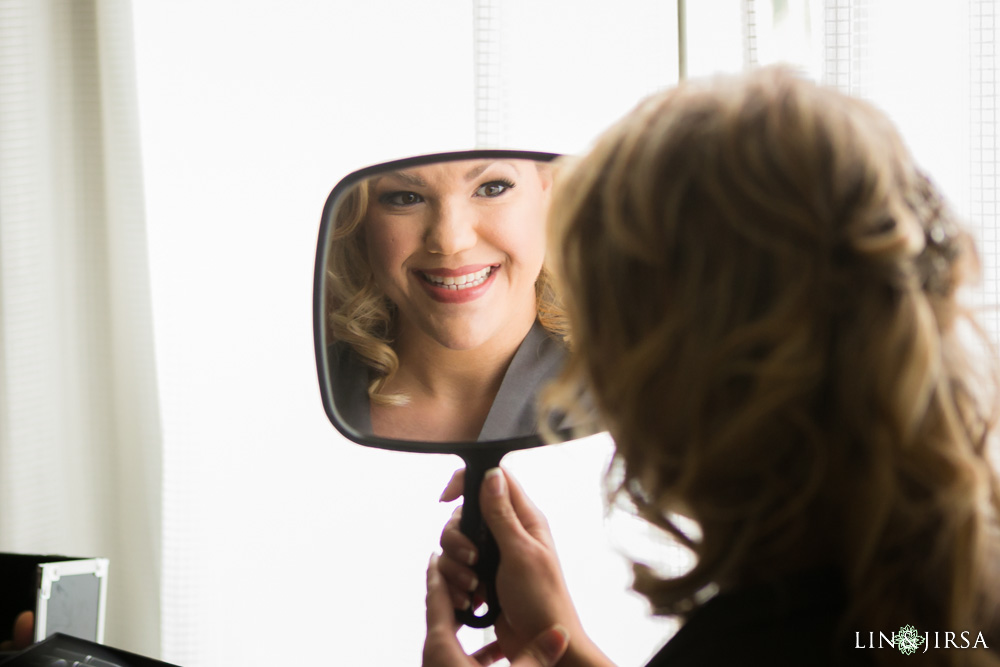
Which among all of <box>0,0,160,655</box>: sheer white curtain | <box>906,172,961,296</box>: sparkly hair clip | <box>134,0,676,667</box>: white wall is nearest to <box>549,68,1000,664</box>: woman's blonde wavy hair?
<box>906,172,961,296</box>: sparkly hair clip

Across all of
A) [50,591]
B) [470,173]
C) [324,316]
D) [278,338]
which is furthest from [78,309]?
[470,173]

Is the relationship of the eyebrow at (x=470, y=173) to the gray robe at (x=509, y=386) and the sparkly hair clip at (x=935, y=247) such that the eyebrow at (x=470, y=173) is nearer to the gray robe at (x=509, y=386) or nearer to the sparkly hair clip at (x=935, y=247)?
the gray robe at (x=509, y=386)

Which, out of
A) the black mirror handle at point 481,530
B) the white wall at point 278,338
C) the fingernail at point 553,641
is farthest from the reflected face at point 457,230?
the white wall at point 278,338

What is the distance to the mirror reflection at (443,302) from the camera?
588 mm

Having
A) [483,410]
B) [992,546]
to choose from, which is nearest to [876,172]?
[992,546]

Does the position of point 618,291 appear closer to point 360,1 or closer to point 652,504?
point 652,504

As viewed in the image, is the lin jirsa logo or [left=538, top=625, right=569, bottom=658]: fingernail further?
[left=538, top=625, right=569, bottom=658]: fingernail

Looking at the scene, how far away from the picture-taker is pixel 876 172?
406 millimetres

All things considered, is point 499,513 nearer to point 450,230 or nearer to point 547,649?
point 547,649

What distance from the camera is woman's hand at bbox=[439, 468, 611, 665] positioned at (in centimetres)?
56

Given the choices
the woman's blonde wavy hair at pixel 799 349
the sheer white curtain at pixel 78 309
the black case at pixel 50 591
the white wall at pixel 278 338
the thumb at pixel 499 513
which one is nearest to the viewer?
the woman's blonde wavy hair at pixel 799 349

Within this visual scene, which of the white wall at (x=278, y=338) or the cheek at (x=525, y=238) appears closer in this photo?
the cheek at (x=525, y=238)

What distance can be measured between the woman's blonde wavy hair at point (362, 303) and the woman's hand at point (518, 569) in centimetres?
12

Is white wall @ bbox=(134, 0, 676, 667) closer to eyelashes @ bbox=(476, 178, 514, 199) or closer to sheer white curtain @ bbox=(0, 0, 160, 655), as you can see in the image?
sheer white curtain @ bbox=(0, 0, 160, 655)
